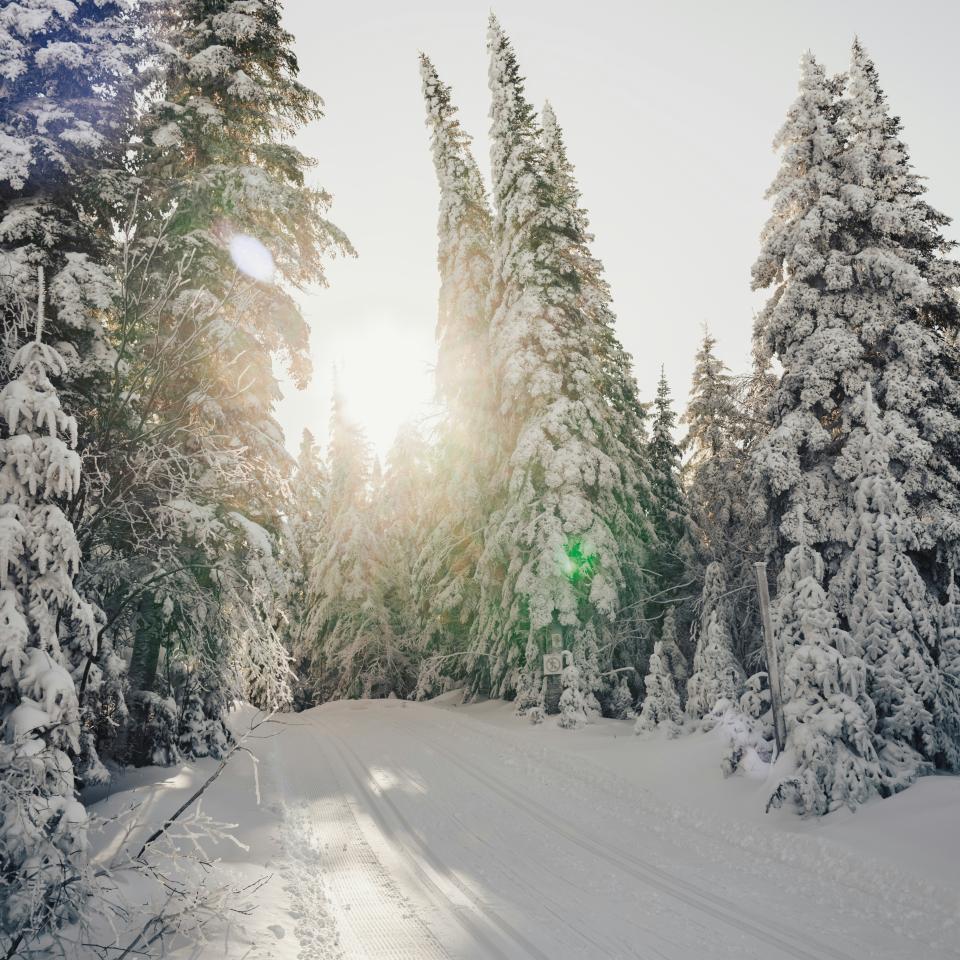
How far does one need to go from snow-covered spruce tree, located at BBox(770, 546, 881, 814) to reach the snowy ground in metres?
0.43

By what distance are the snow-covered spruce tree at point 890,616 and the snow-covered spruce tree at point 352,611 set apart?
2245 centimetres

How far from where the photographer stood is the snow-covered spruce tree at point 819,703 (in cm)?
925

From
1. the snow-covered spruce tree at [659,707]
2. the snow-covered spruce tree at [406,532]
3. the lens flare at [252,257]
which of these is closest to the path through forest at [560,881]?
the snow-covered spruce tree at [659,707]

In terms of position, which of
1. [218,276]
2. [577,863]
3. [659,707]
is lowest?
[577,863]

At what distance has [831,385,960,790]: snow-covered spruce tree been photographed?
10094 mm

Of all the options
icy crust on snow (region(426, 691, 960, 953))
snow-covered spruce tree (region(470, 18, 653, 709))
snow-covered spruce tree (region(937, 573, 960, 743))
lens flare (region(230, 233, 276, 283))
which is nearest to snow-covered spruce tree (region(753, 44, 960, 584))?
snow-covered spruce tree (region(937, 573, 960, 743))

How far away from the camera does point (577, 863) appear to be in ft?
26.4

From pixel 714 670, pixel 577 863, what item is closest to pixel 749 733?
pixel 714 670

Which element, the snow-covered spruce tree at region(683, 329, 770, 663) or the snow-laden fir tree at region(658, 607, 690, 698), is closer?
the snow-covered spruce tree at region(683, 329, 770, 663)

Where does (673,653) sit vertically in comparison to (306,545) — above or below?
below

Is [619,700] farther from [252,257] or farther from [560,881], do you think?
[252,257]

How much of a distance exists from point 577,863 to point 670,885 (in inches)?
46.9

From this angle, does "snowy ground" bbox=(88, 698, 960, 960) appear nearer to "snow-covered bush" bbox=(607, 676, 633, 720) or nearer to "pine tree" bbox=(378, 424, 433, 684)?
"snow-covered bush" bbox=(607, 676, 633, 720)

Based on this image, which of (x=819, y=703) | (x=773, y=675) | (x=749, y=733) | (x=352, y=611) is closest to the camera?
(x=819, y=703)
